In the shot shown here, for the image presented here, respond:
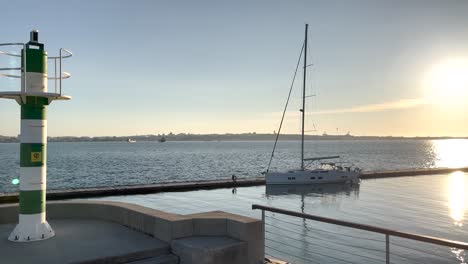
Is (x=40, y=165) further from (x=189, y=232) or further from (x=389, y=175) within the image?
(x=389, y=175)

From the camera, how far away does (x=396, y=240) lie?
17.7 metres

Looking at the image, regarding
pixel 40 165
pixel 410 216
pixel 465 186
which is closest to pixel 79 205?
pixel 40 165

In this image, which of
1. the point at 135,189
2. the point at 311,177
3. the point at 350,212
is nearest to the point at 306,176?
the point at 311,177

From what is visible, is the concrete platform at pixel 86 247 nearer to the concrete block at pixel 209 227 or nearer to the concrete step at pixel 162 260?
the concrete step at pixel 162 260

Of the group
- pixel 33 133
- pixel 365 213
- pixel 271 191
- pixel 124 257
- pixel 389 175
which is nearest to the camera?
pixel 124 257

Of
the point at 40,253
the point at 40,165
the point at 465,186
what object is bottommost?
the point at 465,186

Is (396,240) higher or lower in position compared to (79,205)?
lower

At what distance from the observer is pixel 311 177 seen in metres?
43.2

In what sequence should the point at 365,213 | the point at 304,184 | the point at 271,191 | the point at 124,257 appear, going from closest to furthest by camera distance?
the point at 124,257 → the point at 365,213 → the point at 271,191 → the point at 304,184

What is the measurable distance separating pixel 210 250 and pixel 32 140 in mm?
4285

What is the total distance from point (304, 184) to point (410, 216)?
17963mm

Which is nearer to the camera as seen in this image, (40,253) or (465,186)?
(40,253)

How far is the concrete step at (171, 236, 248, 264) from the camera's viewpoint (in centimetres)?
595

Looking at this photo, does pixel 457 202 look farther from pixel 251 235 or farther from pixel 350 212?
pixel 251 235
